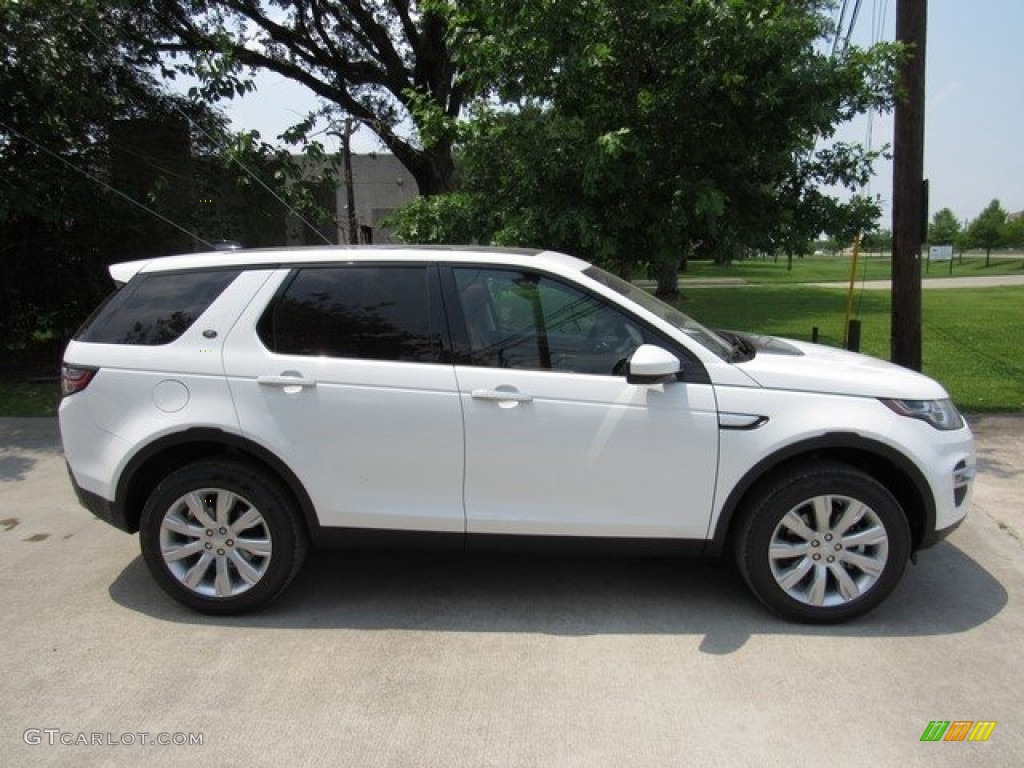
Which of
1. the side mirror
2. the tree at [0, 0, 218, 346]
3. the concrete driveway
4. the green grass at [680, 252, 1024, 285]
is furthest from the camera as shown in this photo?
the green grass at [680, 252, 1024, 285]

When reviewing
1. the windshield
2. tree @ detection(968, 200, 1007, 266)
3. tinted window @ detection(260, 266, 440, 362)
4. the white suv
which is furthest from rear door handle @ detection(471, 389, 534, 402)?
tree @ detection(968, 200, 1007, 266)

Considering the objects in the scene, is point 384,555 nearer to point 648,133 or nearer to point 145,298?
point 145,298

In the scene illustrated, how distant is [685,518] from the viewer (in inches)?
146

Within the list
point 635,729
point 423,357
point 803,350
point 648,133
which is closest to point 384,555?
point 423,357

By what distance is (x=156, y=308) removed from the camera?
4.01m

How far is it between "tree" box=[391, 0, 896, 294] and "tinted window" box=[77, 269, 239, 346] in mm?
3262

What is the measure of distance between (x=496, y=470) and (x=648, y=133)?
Answer: 4.18 meters

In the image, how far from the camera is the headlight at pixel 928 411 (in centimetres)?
369

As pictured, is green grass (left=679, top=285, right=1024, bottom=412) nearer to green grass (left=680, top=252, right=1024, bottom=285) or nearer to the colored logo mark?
green grass (left=680, top=252, right=1024, bottom=285)

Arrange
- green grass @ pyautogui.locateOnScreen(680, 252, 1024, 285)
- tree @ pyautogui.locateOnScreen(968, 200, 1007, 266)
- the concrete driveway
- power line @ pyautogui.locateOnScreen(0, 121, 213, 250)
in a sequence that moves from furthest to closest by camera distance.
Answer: tree @ pyautogui.locateOnScreen(968, 200, 1007, 266), green grass @ pyautogui.locateOnScreen(680, 252, 1024, 285), power line @ pyautogui.locateOnScreen(0, 121, 213, 250), the concrete driveway

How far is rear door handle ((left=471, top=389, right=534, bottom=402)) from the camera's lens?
3.64 m

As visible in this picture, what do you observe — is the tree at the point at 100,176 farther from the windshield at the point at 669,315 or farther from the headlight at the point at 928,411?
the headlight at the point at 928,411

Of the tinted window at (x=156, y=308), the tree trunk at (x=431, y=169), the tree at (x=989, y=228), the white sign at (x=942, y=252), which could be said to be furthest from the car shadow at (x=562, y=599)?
the tree at (x=989, y=228)

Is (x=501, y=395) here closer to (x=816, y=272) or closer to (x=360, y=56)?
(x=360, y=56)
